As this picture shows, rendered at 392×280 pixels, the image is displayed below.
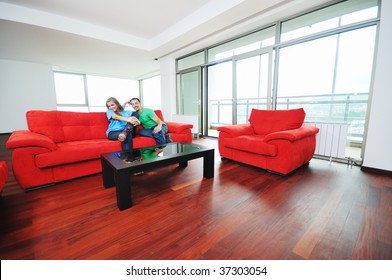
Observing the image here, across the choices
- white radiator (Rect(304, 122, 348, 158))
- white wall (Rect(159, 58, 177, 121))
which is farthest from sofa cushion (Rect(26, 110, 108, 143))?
white radiator (Rect(304, 122, 348, 158))

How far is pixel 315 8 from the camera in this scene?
9.00 feet

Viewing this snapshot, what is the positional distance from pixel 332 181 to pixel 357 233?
3.34 feet

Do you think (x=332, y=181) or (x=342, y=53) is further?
(x=342, y=53)

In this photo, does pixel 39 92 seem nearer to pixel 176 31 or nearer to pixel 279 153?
pixel 176 31

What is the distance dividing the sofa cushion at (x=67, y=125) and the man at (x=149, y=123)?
58 cm

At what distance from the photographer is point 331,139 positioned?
2.70m

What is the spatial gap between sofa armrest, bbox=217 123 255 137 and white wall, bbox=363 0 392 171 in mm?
1535

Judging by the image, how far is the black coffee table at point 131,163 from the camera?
1451 mm

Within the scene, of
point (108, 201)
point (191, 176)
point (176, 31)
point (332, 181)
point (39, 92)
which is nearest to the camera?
point (108, 201)

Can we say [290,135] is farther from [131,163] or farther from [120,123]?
[120,123]

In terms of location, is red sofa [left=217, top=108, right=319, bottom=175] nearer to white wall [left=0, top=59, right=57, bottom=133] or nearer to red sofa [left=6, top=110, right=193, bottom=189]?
red sofa [left=6, top=110, right=193, bottom=189]

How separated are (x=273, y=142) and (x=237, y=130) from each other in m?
0.67

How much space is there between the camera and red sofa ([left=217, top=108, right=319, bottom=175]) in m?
2.13
